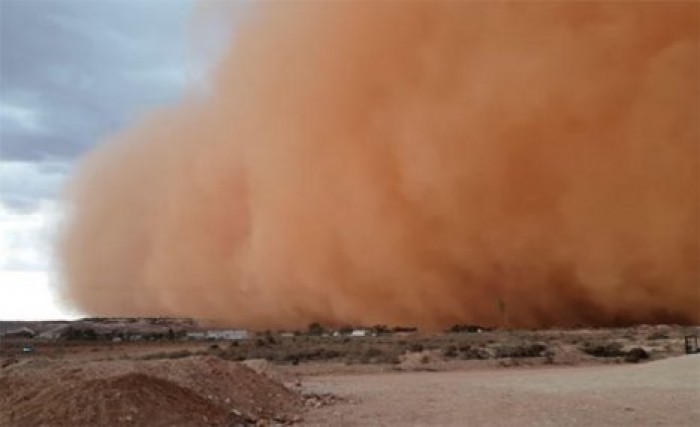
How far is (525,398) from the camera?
13.1 meters

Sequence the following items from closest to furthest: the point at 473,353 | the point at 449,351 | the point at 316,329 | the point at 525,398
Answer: the point at 525,398 → the point at 473,353 → the point at 449,351 → the point at 316,329

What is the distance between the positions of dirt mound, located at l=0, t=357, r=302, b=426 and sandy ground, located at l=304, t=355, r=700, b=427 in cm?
102

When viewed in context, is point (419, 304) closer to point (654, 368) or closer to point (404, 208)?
point (404, 208)

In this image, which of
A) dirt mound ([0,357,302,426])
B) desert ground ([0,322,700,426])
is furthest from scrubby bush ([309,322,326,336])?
dirt mound ([0,357,302,426])

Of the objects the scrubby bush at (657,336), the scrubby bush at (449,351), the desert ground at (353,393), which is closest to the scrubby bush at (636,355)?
the desert ground at (353,393)

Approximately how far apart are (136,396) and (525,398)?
5782mm

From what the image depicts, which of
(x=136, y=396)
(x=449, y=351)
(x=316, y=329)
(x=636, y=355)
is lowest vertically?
(x=636, y=355)

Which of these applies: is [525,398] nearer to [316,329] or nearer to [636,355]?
[636,355]

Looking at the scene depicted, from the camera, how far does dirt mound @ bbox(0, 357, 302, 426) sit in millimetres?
10141

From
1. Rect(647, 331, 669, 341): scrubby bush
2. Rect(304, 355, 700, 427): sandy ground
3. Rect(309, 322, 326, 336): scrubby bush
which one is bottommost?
Rect(304, 355, 700, 427): sandy ground

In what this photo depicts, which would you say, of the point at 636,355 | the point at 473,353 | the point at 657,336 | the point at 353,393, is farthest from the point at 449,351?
the point at 353,393

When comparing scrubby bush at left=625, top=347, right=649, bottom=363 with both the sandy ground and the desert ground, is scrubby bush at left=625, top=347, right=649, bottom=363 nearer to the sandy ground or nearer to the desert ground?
the desert ground

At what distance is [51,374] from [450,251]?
79.9 ft

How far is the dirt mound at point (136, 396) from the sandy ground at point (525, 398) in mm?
1019
